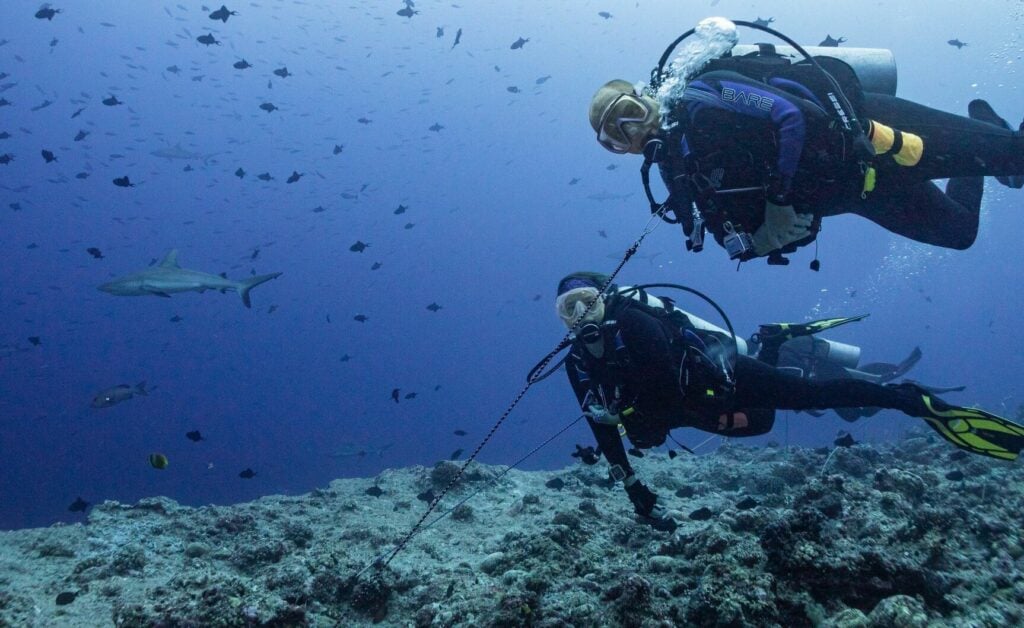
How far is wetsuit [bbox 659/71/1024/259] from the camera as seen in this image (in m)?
4.11

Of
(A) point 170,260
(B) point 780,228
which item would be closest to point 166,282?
(A) point 170,260

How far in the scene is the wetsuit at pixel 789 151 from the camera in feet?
13.5

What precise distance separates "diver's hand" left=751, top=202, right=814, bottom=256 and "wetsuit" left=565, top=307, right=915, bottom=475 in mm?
1148

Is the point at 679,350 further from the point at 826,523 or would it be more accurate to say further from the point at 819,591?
the point at 819,591

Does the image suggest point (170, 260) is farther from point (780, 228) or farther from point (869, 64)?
point (869, 64)

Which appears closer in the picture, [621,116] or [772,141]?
[772,141]

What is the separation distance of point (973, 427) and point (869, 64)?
3.56 metres

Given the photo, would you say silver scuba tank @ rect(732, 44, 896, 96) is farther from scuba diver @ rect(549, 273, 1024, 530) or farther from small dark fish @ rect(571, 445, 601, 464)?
small dark fish @ rect(571, 445, 601, 464)

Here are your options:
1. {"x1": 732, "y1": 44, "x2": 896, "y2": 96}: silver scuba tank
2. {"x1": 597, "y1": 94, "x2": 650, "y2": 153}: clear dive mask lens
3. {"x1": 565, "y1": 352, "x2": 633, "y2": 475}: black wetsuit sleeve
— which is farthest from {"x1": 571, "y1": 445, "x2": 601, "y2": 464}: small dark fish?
{"x1": 732, "y1": 44, "x2": 896, "y2": 96}: silver scuba tank

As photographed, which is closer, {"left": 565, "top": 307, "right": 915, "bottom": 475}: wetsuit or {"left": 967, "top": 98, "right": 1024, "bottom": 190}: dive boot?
{"left": 565, "top": 307, "right": 915, "bottom": 475}: wetsuit

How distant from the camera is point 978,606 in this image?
112 inches

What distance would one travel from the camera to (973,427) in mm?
4574

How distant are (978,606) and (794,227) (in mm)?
2838

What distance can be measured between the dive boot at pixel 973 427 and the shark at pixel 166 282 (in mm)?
12348
